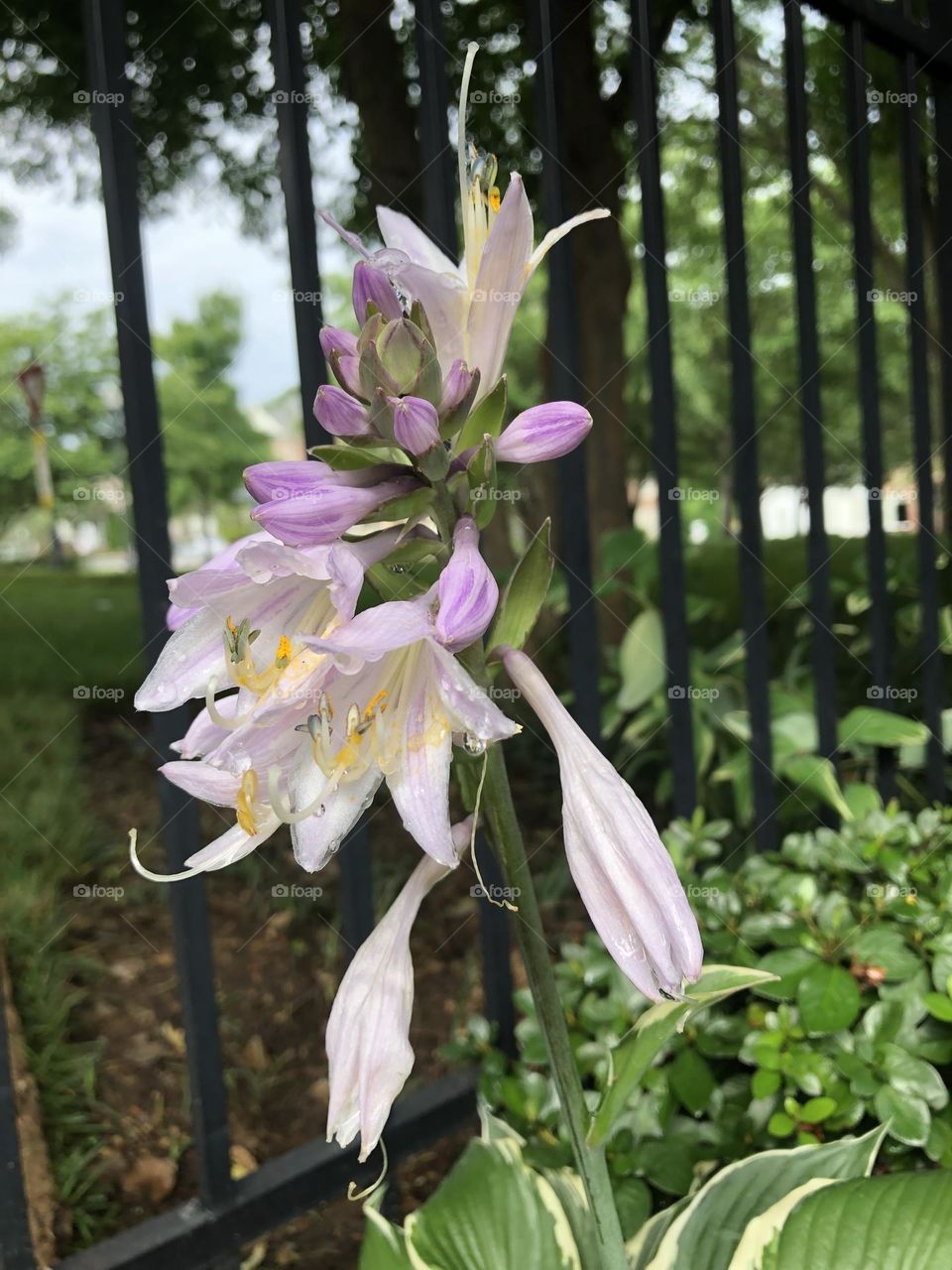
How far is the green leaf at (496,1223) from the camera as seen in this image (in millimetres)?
1204

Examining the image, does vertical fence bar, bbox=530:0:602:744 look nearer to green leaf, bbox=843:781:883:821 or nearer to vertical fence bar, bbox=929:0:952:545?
green leaf, bbox=843:781:883:821

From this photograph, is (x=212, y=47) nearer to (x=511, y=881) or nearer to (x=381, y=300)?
(x=381, y=300)

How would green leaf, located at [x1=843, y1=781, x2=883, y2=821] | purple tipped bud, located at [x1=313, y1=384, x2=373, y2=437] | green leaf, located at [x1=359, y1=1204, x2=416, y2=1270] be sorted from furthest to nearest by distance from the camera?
green leaf, located at [x1=843, y1=781, x2=883, y2=821]
green leaf, located at [x1=359, y1=1204, x2=416, y2=1270]
purple tipped bud, located at [x1=313, y1=384, x2=373, y2=437]

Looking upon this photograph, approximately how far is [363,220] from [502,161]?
2.23 ft

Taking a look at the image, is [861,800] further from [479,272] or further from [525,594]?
[479,272]

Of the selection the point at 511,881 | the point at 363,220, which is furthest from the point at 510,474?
the point at 363,220

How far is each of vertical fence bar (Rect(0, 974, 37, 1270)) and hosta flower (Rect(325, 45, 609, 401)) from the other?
0.99 meters

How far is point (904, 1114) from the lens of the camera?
1.36 meters

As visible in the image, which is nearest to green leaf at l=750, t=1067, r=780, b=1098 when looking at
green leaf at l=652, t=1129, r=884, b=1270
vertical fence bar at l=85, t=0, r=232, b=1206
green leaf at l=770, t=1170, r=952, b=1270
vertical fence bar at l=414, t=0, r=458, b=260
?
green leaf at l=652, t=1129, r=884, b=1270

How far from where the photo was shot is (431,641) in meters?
0.74

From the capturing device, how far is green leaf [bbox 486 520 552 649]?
885mm

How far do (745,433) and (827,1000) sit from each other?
1088mm

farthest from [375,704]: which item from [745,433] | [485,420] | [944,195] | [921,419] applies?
[944,195]

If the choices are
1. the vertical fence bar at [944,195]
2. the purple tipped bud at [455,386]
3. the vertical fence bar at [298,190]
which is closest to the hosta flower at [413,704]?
the purple tipped bud at [455,386]
